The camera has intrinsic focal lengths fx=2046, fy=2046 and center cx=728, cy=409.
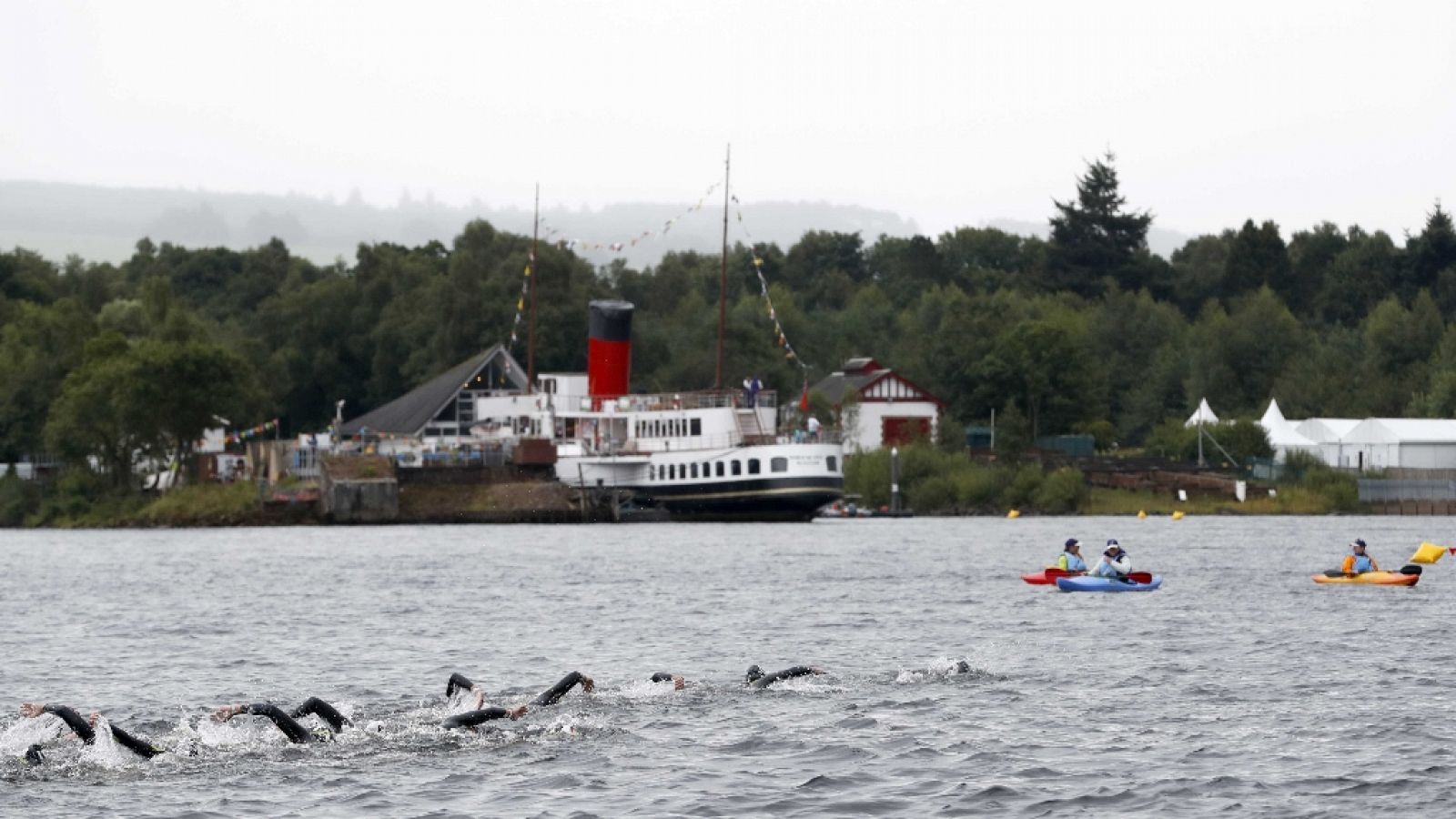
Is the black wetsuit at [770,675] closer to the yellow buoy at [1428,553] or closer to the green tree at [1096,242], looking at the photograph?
the yellow buoy at [1428,553]

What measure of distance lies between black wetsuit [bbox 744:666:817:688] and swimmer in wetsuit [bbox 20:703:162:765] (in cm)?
1115

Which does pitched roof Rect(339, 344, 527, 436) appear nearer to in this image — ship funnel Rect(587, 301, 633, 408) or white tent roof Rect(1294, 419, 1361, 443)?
ship funnel Rect(587, 301, 633, 408)

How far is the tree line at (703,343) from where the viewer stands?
376 ft

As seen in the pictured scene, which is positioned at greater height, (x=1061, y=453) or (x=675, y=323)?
(x=675, y=323)

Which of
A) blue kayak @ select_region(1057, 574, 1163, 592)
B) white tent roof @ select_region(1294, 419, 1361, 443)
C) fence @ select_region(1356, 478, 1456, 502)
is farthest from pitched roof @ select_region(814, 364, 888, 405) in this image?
blue kayak @ select_region(1057, 574, 1163, 592)

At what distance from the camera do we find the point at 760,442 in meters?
106

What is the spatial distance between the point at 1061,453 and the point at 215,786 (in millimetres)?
109084

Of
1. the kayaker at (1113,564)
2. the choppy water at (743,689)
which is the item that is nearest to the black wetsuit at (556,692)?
the choppy water at (743,689)

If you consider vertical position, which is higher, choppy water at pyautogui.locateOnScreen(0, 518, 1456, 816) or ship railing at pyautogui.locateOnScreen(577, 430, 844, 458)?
ship railing at pyautogui.locateOnScreen(577, 430, 844, 458)

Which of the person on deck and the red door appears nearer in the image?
the person on deck

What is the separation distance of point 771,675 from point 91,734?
1240cm

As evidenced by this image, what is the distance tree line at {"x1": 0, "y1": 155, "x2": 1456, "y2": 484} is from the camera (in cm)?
11456

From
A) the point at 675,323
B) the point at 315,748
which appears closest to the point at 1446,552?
the point at 315,748

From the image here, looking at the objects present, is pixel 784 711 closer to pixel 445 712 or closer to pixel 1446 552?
pixel 445 712
